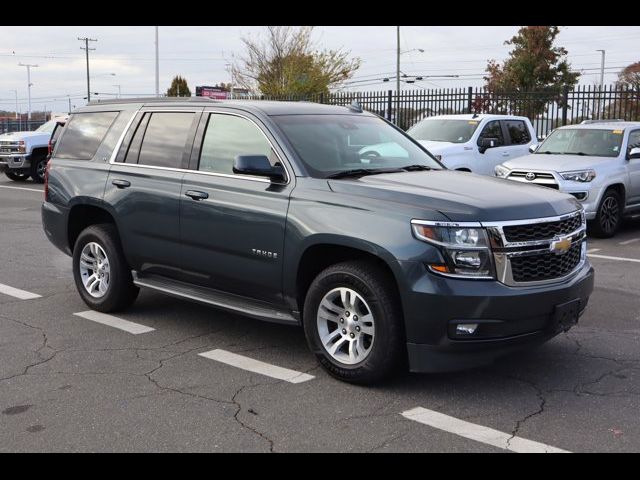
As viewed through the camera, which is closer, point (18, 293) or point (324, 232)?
point (324, 232)

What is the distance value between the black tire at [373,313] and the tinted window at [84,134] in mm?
2897

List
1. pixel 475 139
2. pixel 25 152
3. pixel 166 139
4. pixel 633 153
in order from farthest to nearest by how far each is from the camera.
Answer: pixel 25 152
pixel 475 139
pixel 633 153
pixel 166 139

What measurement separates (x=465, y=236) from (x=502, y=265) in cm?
28

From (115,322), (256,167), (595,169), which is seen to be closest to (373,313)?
(256,167)

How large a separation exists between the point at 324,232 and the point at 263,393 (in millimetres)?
1087

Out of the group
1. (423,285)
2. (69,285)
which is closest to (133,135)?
(69,285)

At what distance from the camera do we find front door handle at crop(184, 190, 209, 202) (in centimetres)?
558

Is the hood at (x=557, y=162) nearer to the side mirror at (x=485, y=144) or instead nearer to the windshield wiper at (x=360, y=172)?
the side mirror at (x=485, y=144)

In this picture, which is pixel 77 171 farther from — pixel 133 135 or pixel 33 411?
pixel 33 411

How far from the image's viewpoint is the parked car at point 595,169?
36.3 ft

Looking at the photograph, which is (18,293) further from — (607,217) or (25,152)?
(25,152)

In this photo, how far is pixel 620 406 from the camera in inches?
176

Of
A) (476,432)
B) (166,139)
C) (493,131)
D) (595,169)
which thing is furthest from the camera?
(493,131)

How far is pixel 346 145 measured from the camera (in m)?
5.64
